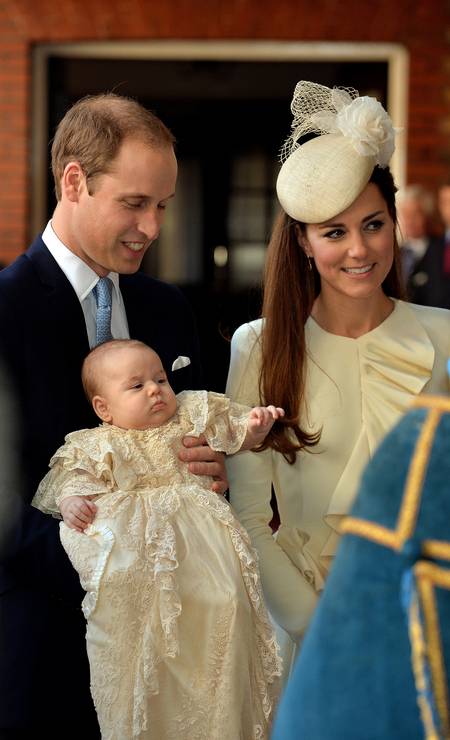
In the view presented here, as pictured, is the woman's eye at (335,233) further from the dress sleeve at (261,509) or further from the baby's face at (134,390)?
the baby's face at (134,390)

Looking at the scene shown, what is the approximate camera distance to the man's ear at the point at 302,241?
2865 millimetres

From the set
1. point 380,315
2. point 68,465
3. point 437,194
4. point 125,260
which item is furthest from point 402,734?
point 437,194

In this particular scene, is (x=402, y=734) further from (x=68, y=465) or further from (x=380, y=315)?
(x=380, y=315)

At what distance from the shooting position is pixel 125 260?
2.61 m

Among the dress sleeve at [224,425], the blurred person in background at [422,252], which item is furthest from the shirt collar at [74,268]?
the blurred person in background at [422,252]

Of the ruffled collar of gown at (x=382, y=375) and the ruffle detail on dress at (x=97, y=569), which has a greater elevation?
the ruffled collar of gown at (x=382, y=375)

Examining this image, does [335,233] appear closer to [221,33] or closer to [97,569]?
[97,569]

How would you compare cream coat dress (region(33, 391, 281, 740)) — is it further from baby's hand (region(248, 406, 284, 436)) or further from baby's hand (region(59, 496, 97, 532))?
baby's hand (region(248, 406, 284, 436))

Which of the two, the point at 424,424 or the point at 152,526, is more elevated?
the point at 424,424

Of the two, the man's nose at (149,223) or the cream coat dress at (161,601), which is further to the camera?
the man's nose at (149,223)

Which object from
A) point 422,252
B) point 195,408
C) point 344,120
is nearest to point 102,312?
point 195,408

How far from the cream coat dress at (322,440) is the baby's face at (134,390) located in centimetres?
34

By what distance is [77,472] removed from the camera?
2.42 metres

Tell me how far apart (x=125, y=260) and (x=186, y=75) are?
621 cm
